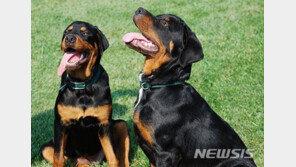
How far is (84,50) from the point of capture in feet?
14.4

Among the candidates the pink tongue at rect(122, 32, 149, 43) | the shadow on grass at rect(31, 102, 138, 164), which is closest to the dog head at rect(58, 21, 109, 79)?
the pink tongue at rect(122, 32, 149, 43)

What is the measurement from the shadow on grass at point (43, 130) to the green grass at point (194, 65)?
14 millimetres

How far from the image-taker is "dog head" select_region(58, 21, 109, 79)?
430 centimetres

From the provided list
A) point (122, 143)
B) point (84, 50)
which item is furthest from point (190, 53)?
point (122, 143)

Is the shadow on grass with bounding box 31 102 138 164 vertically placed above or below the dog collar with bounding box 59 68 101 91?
below

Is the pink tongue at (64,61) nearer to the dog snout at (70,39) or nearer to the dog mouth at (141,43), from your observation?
the dog snout at (70,39)

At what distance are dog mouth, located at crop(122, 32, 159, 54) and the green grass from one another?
1.78m

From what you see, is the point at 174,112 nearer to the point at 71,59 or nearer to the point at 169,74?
the point at 169,74

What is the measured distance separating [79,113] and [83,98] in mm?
193

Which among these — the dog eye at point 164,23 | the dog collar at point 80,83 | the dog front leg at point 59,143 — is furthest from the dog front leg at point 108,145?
the dog eye at point 164,23

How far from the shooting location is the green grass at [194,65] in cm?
607

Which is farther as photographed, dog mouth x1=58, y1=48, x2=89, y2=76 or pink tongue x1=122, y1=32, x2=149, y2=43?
dog mouth x1=58, y1=48, x2=89, y2=76

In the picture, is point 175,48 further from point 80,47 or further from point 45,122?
point 45,122

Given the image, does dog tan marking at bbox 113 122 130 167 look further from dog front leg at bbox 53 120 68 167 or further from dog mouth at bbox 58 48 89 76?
dog mouth at bbox 58 48 89 76
